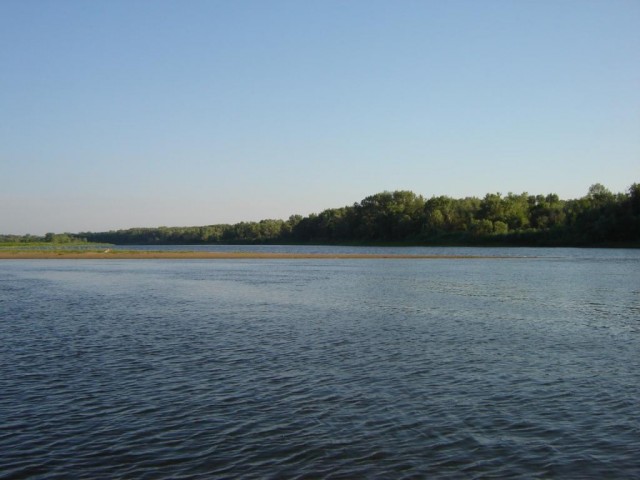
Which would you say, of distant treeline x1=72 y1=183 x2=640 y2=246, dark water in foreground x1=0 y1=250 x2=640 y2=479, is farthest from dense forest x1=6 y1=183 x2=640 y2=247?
dark water in foreground x1=0 y1=250 x2=640 y2=479

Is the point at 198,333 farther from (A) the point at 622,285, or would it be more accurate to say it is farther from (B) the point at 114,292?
(A) the point at 622,285

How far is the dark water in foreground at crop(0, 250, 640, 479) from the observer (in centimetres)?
1052

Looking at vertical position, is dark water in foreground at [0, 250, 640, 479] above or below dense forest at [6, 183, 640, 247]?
below

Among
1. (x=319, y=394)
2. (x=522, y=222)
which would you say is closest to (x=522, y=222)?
(x=522, y=222)

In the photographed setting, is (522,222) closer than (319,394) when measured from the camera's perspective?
No

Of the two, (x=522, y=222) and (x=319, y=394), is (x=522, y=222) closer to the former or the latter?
(x=522, y=222)

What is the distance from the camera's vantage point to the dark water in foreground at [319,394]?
34.5ft

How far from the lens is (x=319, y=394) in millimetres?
14719

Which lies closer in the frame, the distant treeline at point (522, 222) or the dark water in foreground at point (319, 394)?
the dark water in foreground at point (319, 394)

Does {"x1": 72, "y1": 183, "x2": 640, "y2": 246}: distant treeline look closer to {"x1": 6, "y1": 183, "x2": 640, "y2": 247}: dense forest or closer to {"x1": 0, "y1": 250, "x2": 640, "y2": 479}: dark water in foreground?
{"x1": 6, "y1": 183, "x2": 640, "y2": 247}: dense forest

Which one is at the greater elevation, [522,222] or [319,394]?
[522,222]

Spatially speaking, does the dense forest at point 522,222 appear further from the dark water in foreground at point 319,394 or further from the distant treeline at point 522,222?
the dark water in foreground at point 319,394

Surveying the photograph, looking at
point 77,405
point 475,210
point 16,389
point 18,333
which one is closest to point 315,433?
point 77,405

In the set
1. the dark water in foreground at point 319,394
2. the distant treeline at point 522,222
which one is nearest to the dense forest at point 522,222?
the distant treeline at point 522,222
